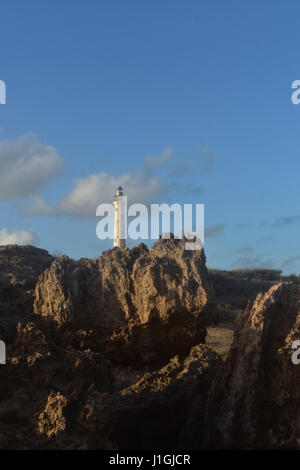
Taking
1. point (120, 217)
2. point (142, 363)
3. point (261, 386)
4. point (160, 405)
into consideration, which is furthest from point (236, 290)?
point (261, 386)

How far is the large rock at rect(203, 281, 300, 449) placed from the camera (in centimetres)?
744

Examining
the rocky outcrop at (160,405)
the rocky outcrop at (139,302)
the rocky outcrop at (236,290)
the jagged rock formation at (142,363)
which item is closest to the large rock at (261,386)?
the jagged rock formation at (142,363)

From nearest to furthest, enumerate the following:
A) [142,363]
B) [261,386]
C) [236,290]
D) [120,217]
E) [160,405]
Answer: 1. [261,386]
2. [160,405]
3. [142,363]
4. [236,290]
5. [120,217]

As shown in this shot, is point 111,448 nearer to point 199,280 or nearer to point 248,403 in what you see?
point 248,403

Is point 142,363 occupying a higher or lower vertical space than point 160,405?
higher

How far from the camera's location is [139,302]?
11133mm

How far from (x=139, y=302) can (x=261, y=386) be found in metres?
3.85

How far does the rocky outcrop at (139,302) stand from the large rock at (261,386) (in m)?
2.46

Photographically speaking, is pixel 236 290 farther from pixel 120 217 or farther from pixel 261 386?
pixel 261 386

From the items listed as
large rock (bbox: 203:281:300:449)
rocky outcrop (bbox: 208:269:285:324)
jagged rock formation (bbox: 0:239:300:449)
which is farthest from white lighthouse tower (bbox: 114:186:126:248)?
large rock (bbox: 203:281:300:449)

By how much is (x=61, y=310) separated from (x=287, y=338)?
4.75 metres

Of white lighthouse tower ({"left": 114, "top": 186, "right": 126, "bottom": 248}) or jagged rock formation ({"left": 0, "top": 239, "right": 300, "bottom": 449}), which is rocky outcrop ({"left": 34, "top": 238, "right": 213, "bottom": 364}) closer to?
jagged rock formation ({"left": 0, "top": 239, "right": 300, "bottom": 449})

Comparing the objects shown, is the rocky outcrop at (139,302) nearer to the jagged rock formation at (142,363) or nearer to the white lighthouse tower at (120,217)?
the jagged rock formation at (142,363)

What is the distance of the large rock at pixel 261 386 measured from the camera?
24.4 feet
